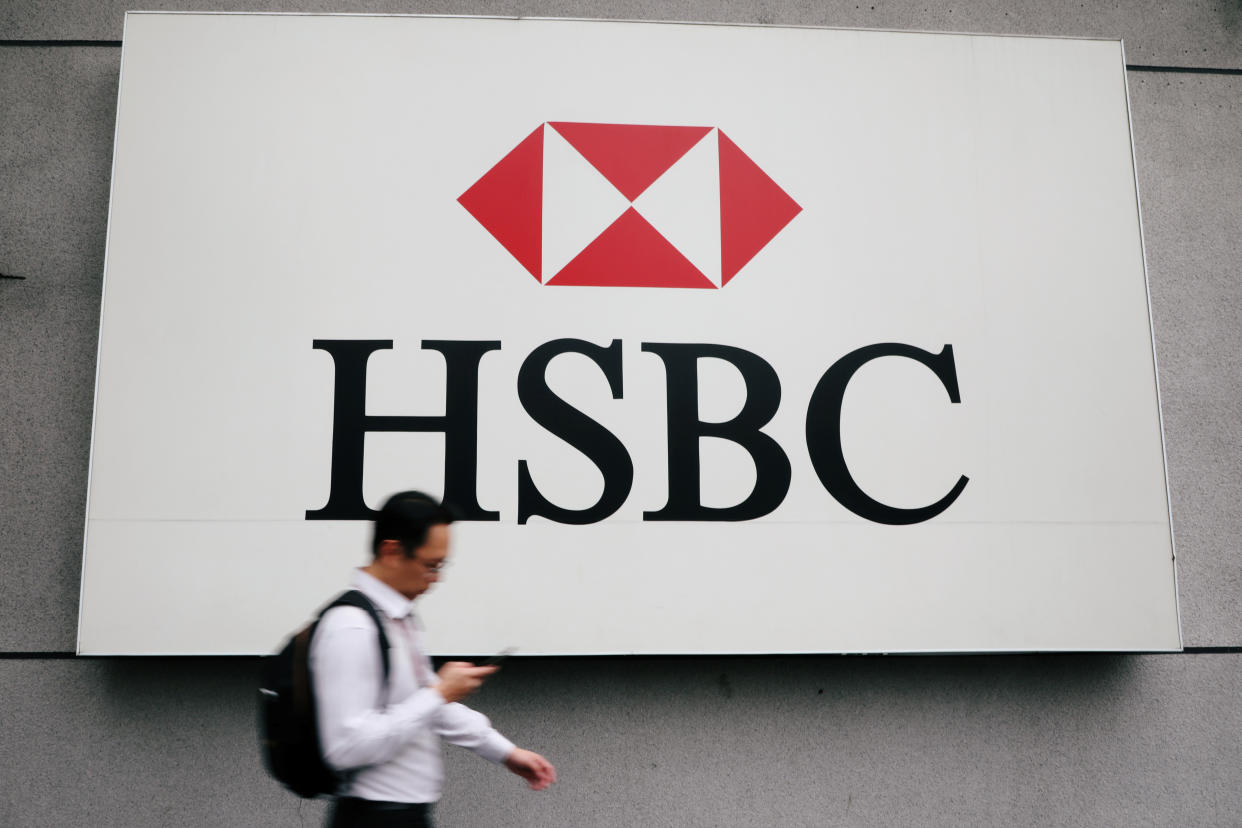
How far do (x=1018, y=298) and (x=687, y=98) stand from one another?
1.37 meters

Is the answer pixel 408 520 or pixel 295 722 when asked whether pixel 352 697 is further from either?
pixel 408 520

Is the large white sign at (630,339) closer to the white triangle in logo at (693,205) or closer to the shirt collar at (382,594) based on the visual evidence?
the white triangle in logo at (693,205)

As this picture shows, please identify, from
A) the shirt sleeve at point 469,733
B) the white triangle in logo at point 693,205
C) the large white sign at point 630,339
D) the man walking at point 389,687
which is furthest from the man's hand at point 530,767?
the white triangle in logo at point 693,205

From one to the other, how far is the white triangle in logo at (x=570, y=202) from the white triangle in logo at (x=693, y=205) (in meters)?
0.11

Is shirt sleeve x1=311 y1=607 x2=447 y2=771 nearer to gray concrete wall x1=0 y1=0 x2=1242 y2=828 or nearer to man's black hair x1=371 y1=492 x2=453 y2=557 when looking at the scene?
man's black hair x1=371 y1=492 x2=453 y2=557

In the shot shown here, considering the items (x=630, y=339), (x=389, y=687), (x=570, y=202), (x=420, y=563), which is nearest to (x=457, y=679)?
(x=389, y=687)

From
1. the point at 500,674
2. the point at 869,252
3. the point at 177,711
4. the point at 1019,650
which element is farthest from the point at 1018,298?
the point at 177,711

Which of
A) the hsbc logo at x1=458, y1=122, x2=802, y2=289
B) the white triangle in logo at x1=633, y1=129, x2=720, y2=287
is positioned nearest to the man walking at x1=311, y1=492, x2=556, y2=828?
the hsbc logo at x1=458, y1=122, x2=802, y2=289

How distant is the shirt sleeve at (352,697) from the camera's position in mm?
1635

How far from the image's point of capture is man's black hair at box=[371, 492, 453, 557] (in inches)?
69.7

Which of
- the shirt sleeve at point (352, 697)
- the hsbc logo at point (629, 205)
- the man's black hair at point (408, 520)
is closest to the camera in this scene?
the shirt sleeve at point (352, 697)

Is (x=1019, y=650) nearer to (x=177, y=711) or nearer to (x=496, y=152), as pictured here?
(x=496, y=152)

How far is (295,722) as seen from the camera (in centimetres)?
164

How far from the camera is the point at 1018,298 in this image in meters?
3.22
